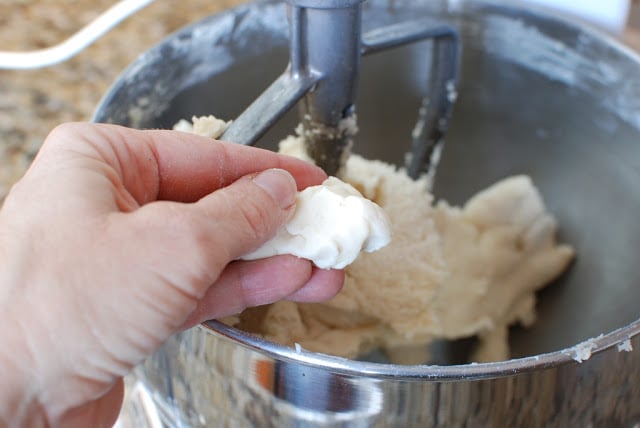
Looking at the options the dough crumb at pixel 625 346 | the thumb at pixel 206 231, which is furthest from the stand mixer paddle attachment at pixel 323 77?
the dough crumb at pixel 625 346

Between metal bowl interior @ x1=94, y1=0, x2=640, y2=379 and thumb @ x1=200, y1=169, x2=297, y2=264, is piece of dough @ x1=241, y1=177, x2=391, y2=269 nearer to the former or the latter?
thumb @ x1=200, y1=169, x2=297, y2=264

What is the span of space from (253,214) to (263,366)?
0.25 feet

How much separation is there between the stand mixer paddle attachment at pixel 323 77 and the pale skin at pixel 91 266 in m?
0.12

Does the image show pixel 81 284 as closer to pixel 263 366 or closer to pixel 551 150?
pixel 263 366

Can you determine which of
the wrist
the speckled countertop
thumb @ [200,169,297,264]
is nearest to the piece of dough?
thumb @ [200,169,297,264]

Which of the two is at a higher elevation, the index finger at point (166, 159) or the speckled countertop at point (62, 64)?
the index finger at point (166, 159)

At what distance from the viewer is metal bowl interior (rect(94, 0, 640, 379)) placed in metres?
0.52

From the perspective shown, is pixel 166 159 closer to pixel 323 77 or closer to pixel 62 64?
pixel 323 77

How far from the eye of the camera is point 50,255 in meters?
0.25

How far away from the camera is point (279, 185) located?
1.04ft

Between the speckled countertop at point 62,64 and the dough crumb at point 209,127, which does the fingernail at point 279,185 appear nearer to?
the dough crumb at point 209,127

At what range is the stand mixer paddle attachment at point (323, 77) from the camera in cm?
40

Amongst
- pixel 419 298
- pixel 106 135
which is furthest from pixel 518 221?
pixel 106 135

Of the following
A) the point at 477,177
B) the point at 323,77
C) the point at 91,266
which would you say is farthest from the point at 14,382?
the point at 477,177
